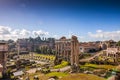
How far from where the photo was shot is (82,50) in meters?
55.2

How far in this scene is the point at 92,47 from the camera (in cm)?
5747

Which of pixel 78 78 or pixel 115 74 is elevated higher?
pixel 115 74

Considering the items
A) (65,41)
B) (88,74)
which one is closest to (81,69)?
(88,74)

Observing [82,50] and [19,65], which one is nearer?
[19,65]

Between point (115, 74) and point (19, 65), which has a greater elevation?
point (115, 74)

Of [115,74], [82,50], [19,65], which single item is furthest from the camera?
[82,50]

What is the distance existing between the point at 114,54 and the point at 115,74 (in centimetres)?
3780

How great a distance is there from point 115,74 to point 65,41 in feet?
147

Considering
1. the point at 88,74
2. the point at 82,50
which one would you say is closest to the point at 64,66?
the point at 88,74

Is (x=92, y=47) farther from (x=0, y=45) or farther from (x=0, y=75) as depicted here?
(x=0, y=75)

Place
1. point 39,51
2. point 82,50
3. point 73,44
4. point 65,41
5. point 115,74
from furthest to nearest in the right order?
point 39,51, point 82,50, point 65,41, point 73,44, point 115,74

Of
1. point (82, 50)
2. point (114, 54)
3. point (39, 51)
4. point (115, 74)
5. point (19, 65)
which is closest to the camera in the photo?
point (115, 74)

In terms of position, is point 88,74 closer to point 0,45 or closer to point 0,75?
point 0,75

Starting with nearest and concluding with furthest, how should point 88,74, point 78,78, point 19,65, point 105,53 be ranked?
point 78,78 → point 88,74 → point 19,65 → point 105,53
